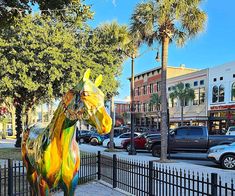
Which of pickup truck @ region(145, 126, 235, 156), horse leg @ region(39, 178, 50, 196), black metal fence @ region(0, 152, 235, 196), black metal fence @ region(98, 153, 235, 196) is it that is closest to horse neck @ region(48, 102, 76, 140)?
horse leg @ region(39, 178, 50, 196)

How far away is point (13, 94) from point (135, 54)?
28.7ft

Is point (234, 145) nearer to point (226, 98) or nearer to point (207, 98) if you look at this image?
point (226, 98)

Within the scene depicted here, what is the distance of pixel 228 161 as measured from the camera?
1753 centimetres

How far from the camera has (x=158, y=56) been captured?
77.5 ft

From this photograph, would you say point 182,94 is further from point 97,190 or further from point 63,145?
point 63,145

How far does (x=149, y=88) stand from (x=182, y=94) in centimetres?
1445

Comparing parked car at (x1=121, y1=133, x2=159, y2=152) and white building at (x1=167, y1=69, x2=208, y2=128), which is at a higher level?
white building at (x1=167, y1=69, x2=208, y2=128)

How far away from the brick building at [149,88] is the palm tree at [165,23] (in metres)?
45.4

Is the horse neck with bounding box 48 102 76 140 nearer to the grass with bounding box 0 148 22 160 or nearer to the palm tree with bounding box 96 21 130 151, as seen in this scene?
the grass with bounding box 0 148 22 160

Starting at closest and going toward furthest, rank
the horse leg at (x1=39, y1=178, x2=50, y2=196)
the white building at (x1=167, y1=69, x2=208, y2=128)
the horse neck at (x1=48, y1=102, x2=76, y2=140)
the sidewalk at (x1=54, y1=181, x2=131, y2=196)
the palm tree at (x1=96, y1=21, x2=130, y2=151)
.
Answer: the horse neck at (x1=48, y1=102, x2=76, y2=140) < the horse leg at (x1=39, y1=178, x2=50, y2=196) < the sidewalk at (x1=54, y1=181, x2=131, y2=196) < the palm tree at (x1=96, y1=21, x2=130, y2=151) < the white building at (x1=167, y1=69, x2=208, y2=128)

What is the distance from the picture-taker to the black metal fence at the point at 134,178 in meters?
7.80

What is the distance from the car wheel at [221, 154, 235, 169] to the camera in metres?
17.5

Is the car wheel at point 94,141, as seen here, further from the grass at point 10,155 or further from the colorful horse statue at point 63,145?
the colorful horse statue at point 63,145

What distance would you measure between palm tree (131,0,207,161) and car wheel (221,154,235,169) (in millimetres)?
3112
